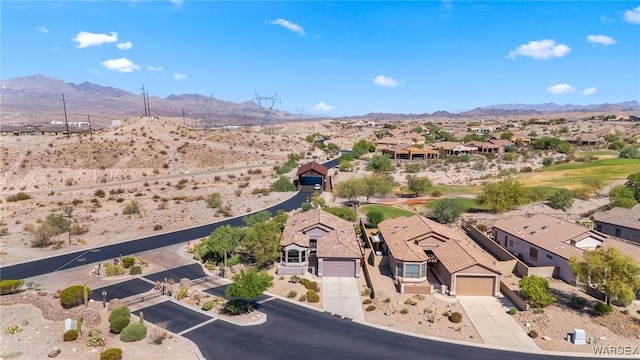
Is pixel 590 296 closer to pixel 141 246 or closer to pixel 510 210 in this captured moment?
pixel 510 210

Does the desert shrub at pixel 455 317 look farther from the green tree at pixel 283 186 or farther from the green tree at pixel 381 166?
the green tree at pixel 381 166

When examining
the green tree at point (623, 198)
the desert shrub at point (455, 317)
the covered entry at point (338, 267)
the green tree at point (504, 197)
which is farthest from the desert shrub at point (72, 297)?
the green tree at point (623, 198)

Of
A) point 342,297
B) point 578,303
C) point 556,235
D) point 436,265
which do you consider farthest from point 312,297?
point 556,235

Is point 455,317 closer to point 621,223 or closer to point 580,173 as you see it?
point 621,223

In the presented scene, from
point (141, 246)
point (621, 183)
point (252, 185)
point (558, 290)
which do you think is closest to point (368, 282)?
point (558, 290)

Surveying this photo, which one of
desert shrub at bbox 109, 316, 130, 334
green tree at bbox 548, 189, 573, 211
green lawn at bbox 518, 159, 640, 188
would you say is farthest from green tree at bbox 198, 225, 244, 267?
green lawn at bbox 518, 159, 640, 188

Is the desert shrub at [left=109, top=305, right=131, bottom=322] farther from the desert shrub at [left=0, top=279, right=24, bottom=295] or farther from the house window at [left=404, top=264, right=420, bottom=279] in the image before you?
the house window at [left=404, top=264, right=420, bottom=279]
